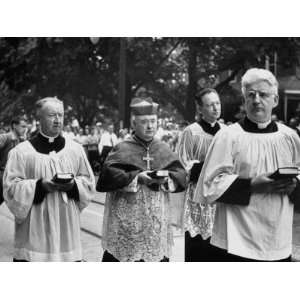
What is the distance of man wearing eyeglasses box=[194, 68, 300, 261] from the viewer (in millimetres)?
3656

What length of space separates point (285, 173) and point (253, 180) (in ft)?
0.77

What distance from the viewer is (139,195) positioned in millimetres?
4852

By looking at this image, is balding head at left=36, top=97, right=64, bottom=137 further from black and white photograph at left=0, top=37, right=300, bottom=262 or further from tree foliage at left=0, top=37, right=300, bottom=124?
tree foliage at left=0, top=37, right=300, bottom=124

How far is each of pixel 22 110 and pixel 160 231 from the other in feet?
52.2

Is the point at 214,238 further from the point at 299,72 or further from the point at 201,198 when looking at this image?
the point at 299,72

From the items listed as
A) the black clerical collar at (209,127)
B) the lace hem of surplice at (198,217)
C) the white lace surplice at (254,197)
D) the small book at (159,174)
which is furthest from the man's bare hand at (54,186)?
the black clerical collar at (209,127)

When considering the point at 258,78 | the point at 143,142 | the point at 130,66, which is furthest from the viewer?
the point at 130,66

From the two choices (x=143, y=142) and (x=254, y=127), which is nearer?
(x=254, y=127)

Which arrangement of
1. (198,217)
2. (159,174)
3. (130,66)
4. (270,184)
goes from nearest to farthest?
(270,184) < (159,174) < (198,217) < (130,66)

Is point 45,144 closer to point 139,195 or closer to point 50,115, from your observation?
point 50,115

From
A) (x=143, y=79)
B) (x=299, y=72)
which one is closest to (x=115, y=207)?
(x=299, y=72)

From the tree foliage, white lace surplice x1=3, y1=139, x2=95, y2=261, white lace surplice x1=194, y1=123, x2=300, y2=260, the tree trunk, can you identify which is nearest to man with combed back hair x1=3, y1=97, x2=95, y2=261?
white lace surplice x1=3, y1=139, x2=95, y2=261

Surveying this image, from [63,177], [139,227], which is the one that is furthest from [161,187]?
[63,177]

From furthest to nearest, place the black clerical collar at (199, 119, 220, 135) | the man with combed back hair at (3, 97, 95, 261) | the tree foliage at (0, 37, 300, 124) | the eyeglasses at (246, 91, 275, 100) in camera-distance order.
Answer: the tree foliage at (0, 37, 300, 124) → the black clerical collar at (199, 119, 220, 135) → the man with combed back hair at (3, 97, 95, 261) → the eyeglasses at (246, 91, 275, 100)
